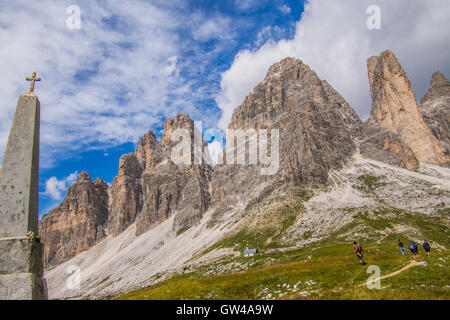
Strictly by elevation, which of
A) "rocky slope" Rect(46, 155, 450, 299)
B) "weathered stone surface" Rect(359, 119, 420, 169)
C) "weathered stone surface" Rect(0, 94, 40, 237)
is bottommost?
"rocky slope" Rect(46, 155, 450, 299)

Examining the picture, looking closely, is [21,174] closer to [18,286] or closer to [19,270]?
[19,270]

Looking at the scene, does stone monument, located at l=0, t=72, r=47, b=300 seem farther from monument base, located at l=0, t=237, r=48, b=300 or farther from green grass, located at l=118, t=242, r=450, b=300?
green grass, located at l=118, t=242, r=450, b=300

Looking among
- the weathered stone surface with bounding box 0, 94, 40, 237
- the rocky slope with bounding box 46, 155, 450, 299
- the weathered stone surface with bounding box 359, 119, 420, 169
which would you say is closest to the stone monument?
the weathered stone surface with bounding box 0, 94, 40, 237

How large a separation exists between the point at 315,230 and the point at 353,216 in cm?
1517

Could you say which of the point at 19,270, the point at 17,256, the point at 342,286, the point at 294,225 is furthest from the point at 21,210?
the point at 294,225

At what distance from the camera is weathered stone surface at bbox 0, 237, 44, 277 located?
465 inches

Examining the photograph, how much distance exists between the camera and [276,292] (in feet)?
74.5

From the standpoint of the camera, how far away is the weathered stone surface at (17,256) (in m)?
11.8

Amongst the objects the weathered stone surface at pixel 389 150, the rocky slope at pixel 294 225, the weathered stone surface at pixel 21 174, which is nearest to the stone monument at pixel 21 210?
the weathered stone surface at pixel 21 174

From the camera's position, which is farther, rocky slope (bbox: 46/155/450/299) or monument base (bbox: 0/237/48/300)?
rocky slope (bbox: 46/155/450/299)

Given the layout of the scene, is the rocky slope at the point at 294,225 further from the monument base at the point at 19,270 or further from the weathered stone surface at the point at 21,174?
the weathered stone surface at the point at 21,174
